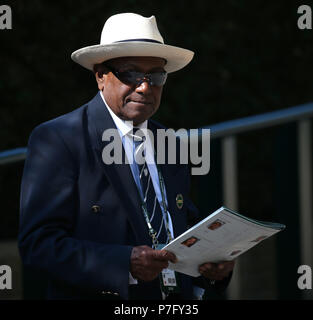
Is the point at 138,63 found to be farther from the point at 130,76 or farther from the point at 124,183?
the point at 124,183

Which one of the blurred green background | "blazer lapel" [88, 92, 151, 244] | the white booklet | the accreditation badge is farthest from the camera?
the blurred green background

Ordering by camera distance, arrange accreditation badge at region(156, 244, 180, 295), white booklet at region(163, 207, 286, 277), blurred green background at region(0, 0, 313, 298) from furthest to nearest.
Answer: blurred green background at region(0, 0, 313, 298), accreditation badge at region(156, 244, 180, 295), white booklet at region(163, 207, 286, 277)

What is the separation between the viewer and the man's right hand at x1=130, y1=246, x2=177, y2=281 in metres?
2.93

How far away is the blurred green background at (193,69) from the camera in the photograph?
5965 mm

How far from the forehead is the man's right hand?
719mm

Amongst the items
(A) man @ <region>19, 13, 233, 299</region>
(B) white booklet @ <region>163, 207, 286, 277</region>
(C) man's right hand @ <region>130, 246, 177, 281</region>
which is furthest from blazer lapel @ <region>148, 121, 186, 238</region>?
(C) man's right hand @ <region>130, 246, 177, 281</region>

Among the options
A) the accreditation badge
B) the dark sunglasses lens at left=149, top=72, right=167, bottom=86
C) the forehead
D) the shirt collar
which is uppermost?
the forehead

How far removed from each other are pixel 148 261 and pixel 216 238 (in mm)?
287

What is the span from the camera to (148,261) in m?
2.93

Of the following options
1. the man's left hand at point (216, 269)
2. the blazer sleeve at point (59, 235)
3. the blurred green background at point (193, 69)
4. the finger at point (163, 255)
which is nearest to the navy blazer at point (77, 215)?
the blazer sleeve at point (59, 235)

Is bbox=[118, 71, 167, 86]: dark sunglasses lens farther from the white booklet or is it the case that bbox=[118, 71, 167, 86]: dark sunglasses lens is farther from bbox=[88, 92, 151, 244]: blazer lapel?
the white booklet

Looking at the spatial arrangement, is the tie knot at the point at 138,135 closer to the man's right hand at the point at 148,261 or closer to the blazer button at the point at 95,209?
the blazer button at the point at 95,209

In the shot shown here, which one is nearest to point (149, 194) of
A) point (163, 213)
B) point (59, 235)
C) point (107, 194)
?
point (163, 213)

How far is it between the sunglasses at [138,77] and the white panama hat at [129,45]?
71mm
